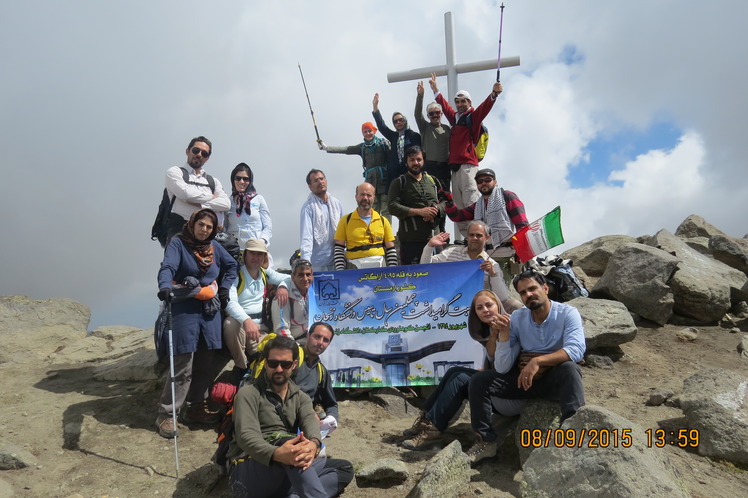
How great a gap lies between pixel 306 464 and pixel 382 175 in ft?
20.2

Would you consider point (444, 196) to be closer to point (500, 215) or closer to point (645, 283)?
point (500, 215)

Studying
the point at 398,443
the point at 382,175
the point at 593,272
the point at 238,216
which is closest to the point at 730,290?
the point at 593,272

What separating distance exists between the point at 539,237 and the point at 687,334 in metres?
3.80

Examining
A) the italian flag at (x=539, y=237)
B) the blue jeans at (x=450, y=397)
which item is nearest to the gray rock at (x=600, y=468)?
the blue jeans at (x=450, y=397)

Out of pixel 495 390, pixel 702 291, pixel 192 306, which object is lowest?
pixel 495 390

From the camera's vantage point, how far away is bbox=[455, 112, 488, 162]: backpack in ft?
27.8

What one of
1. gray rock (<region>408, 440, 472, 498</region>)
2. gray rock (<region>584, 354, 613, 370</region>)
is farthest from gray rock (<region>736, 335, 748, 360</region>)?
gray rock (<region>408, 440, 472, 498</region>)

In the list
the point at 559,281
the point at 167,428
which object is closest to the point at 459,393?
the point at 167,428

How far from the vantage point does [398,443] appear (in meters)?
5.30

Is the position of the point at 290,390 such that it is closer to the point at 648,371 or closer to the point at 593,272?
the point at 648,371

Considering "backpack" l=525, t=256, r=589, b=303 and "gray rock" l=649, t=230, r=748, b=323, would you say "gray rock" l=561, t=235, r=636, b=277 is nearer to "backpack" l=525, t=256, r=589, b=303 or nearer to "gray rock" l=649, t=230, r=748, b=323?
"gray rock" l=649, t=230, r=748, b=323

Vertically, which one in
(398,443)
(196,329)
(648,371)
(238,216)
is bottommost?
(398,443)

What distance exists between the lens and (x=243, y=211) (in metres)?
7.33

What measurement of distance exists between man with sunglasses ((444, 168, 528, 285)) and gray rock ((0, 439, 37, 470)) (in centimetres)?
584
